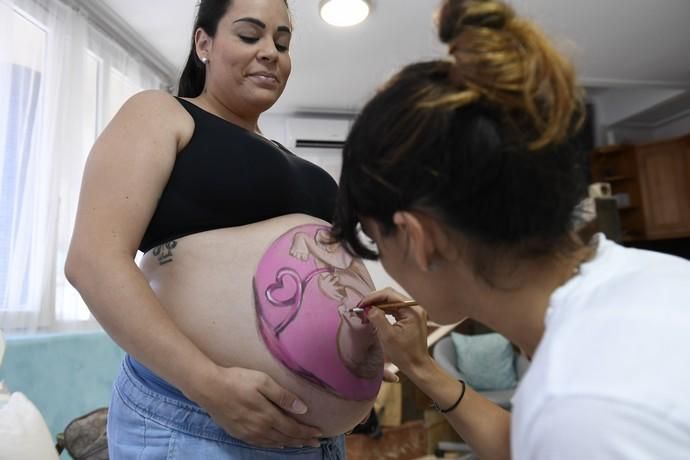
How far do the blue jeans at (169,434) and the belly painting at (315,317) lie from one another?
0.37 ft

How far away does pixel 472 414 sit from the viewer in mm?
737

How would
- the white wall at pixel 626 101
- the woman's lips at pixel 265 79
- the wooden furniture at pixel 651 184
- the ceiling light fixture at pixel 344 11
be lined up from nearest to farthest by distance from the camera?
the woman's lips at pixel 265 79
the ceiling light fixture at pixel 344 11
the white wall at pixel 626 101
the wooden furniture at pixel 651 184

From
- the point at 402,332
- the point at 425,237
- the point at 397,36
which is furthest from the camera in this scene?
the point at 397,36

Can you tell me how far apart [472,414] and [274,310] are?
323mm

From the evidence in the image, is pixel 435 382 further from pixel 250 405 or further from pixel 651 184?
pixel 651 184

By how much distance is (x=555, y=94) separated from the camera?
45cm

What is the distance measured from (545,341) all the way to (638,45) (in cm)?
360

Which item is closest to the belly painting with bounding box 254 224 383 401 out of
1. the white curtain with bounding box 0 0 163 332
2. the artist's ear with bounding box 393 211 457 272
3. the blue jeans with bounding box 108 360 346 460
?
the blue jeans with bounding box 108 360 346 460

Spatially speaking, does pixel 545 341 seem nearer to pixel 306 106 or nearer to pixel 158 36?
pixel 158 36

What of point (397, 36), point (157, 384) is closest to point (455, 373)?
point (397, 36)

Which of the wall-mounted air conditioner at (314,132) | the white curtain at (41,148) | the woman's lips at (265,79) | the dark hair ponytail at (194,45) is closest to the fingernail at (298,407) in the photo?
the woman's lips at (265,79)

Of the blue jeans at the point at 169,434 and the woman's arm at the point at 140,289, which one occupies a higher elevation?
the woman's arm at the point at 140,289

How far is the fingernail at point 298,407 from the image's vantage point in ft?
2.11

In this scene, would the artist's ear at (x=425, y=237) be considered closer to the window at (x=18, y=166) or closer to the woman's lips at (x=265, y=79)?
the woman's lips at (x=265, y=79)
